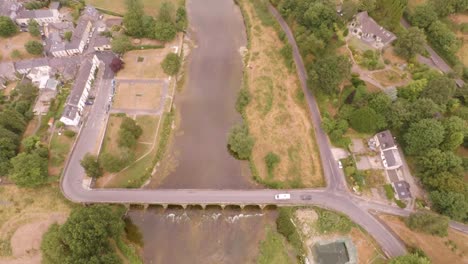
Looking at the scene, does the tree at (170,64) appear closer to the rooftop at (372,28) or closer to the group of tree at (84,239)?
the group of tree at (84,239)

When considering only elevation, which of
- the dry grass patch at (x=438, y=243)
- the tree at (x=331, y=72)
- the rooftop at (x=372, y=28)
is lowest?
the dry grass patch at (x=438, y=243)

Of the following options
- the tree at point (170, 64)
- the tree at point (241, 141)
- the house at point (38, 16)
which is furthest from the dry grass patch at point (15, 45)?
the tree at point (241, 141)

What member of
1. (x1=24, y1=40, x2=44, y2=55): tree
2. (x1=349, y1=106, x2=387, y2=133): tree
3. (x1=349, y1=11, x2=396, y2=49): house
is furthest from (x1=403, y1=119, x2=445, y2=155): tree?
(x1=24, y1=40, x2=44, y2=55): tree

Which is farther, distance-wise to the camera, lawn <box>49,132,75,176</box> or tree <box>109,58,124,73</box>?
tree <box>109,58,124,73</box>

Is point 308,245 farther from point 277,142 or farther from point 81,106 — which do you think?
point 81,106

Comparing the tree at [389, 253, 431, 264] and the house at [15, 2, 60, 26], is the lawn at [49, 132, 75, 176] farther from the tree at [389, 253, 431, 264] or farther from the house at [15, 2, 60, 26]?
the tree at [389, 253, 431, 264]

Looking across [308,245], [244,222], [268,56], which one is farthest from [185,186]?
[268,56]
